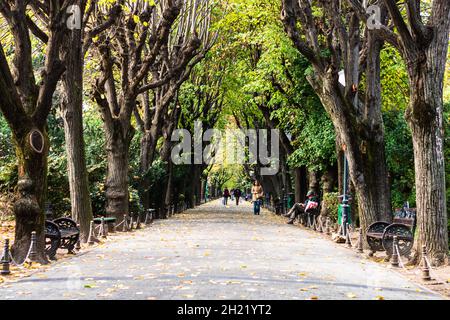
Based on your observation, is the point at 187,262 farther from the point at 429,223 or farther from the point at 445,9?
the point at 445,9

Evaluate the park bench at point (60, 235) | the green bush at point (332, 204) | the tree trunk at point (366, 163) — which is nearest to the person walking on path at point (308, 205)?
the green bush at point (332, 204)

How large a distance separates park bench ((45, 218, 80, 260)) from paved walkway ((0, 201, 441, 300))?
44cm

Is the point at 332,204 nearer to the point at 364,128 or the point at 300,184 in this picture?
the point at 300,184

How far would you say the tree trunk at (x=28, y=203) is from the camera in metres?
12.5

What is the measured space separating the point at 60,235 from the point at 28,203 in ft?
3.76

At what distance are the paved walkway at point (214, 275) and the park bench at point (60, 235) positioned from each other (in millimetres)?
439

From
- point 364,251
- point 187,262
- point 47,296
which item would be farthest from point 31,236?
point 364,251

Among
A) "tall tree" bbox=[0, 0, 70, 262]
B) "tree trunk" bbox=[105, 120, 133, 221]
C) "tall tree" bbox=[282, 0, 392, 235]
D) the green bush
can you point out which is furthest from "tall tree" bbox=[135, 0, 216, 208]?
"tall tree" bbox=[0, 0, 70, 262]

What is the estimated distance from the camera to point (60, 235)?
43.9 ft

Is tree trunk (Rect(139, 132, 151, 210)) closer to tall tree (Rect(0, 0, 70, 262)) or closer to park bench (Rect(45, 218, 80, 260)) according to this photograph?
park bench (Rect(45, 218, 80, 260))

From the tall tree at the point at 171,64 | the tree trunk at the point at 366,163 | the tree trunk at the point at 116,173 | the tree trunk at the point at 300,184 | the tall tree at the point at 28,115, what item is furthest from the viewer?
the tree trunk at the point at 300,184

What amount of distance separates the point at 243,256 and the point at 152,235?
23.4 ft

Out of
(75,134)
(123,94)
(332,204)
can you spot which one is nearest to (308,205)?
(332,204)

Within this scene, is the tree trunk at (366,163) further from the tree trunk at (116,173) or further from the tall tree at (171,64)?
the tall tree at (171,64)
